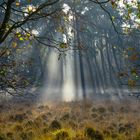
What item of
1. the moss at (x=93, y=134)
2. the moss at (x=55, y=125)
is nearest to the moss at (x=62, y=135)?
the moss at (x=93, y=134)

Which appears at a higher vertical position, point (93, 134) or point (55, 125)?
point (55, 125)

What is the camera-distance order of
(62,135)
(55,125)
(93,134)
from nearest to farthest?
(62,135) → (93,134) → (55,125)

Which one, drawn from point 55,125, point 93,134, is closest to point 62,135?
point 93,134

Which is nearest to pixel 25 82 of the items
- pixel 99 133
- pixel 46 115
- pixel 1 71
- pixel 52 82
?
pixel 1 71

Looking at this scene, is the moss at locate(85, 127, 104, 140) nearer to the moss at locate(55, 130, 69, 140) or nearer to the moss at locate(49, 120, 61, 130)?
the moss at locate(55, 130, 69, 140)

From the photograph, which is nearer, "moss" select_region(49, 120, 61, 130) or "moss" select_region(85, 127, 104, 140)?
"moss" select_region(85, 127, 104, 140)

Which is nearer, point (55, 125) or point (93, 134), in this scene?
point (93, 134)

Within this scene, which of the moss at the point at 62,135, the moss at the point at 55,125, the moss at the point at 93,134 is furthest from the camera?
the moss at the point at 55,125

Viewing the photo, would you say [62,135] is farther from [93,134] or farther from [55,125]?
[55,125]

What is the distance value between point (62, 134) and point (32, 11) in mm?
4262

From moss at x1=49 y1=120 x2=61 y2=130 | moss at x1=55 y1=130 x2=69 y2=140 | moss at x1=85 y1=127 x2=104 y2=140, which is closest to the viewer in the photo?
moss at x1=55 y1=130 x2=69 y2=140

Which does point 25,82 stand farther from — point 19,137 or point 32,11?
point 32,11

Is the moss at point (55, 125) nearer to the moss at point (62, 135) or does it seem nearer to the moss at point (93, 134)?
the moss at point (93, 134)

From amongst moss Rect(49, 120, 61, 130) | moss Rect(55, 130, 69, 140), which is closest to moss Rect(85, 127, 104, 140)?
moss Rect(55, 130, 69, 140)
